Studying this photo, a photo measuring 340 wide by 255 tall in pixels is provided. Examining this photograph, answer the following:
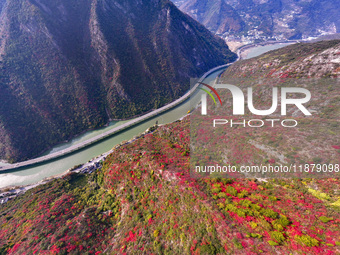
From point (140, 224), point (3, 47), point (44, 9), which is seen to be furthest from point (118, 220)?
point (44, 9)

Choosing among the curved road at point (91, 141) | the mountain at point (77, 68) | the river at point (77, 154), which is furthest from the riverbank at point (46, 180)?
the mountain at point (77, 68)

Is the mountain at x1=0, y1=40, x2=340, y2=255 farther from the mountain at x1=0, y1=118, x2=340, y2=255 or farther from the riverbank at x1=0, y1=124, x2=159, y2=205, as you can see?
the riverbank at x1=0, y1=124, x2=159, y2=205

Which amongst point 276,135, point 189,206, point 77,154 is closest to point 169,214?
point 189,206

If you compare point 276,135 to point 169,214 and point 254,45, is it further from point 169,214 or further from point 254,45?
point 254,45

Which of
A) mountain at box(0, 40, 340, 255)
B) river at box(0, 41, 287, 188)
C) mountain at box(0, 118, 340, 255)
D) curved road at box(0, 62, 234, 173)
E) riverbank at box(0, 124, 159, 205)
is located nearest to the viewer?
mountain at box(0, 118, 340, 255)

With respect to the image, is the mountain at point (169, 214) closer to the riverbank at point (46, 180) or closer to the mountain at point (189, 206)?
the mountain at point (189, 206)

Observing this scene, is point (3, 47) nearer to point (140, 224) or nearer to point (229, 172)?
point (140, 224)

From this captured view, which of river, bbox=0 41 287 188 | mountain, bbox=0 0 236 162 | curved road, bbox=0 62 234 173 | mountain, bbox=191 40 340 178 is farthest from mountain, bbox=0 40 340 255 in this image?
mountain, bbox=0 0 236 162

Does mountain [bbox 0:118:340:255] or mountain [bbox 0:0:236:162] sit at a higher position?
mountain [bbox 0:0:236:162]
